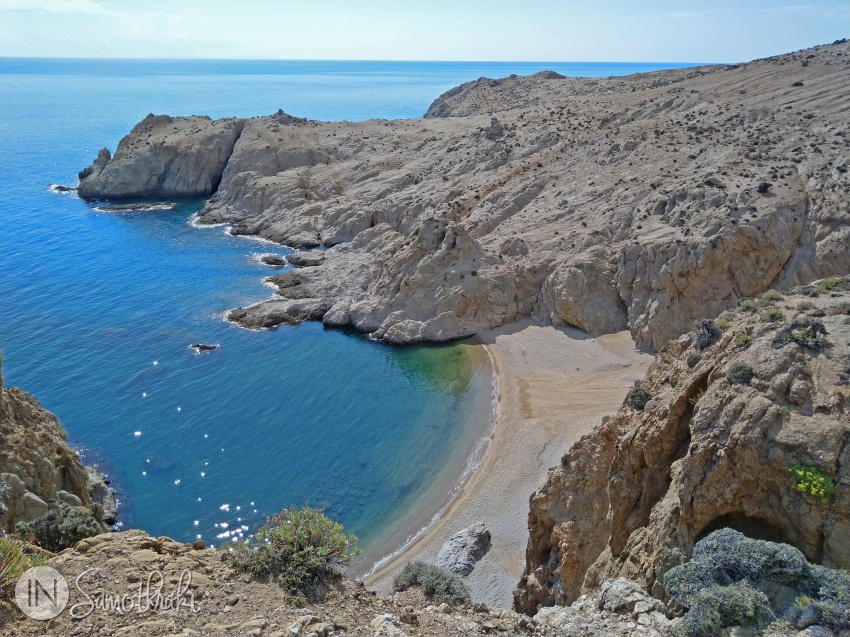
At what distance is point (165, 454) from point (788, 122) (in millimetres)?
57538

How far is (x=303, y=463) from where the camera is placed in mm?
33125

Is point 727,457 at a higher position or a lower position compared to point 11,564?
higher

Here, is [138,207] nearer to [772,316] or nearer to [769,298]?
[769,298]

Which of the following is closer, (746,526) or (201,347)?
(746,526)

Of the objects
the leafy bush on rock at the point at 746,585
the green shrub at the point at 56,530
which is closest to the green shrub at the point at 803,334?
the leafy bush on rock at the point at 746,585

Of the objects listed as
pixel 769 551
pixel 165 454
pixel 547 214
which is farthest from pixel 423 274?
pixel 769 551

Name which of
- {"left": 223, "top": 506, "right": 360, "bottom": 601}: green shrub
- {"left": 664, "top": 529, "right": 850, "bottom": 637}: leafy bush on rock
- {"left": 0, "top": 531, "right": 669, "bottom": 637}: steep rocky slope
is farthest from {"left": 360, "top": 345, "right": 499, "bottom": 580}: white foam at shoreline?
{"left": 664, "top": 529, "right": 850, "bottom": 637}: leafy bush on rock

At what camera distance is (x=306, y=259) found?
203 feet

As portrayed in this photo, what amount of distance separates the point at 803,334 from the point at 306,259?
51966 mm

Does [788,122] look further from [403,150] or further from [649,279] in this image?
[403,150]

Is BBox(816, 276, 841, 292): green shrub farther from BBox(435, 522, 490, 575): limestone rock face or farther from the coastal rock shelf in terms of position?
the coastal rock shelf

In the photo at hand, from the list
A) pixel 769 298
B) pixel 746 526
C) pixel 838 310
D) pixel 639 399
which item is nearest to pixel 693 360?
pixel 639 399

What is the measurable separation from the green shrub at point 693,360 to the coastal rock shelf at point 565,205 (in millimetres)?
25012

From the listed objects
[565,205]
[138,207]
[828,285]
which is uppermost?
[565,205]
